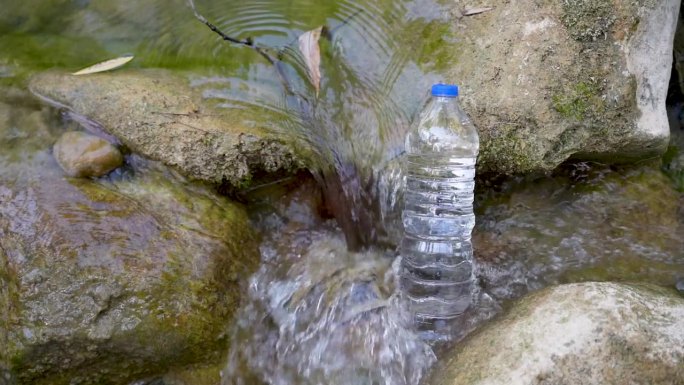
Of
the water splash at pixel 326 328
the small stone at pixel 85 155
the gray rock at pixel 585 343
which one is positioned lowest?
the water splash at pixel 326 328

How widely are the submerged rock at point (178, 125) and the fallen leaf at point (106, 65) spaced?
76 millimetres

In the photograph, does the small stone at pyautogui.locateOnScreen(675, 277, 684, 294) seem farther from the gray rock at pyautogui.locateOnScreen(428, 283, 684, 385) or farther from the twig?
the twig

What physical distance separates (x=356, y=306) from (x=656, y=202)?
4.75 ft

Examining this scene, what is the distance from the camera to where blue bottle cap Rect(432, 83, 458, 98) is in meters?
2.25

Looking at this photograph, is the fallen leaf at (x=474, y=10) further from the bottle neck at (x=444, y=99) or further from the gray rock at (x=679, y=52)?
the gray rock at (x=679, y=52)

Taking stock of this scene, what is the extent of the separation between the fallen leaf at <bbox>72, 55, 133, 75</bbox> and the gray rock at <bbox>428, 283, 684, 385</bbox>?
2016 mm

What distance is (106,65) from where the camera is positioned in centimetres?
272

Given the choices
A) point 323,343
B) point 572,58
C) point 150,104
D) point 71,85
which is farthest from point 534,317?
point 71,85

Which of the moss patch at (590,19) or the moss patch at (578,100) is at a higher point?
the moss patch at (590,19)

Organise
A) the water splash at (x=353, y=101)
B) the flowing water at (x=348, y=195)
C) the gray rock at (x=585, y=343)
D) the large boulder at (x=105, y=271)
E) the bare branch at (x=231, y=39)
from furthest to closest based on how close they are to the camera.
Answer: the bare branch at (x=231, y=39)
the water splash at (x=353, y=101)
the flowing water at (x=348, y=195)
the large boulder at (x=105, y=271)
the gray rock at (x=585, y=343)

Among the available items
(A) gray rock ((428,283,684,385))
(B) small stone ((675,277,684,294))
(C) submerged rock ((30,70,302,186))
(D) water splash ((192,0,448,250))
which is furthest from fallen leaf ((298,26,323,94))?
(B) small stone ((675,277,684,294))

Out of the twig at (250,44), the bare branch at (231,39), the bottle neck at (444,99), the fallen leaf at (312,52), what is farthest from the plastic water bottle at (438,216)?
the bare branch at (231,39)

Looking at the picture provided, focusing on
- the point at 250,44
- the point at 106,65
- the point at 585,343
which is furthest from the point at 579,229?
the point at 106,65

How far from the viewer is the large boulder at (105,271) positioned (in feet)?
7.12
